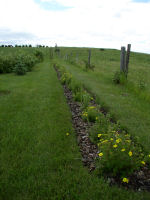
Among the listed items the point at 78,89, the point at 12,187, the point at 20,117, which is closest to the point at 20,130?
the point at 20,117

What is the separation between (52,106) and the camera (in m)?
6.09

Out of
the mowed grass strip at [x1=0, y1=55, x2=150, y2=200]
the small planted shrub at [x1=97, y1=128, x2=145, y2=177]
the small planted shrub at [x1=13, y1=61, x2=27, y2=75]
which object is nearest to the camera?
the mowed grass strip at [x1=0, y1=55, x2=150, y2=200]

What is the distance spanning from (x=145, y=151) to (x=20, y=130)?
111 inches

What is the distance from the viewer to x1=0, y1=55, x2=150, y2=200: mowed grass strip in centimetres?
256

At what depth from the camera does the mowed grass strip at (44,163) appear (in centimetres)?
256

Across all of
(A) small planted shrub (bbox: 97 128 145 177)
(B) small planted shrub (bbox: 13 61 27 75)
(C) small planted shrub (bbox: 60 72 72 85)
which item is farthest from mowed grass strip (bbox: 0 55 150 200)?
(B) small planted shrub (bbox: 13 61 27 75)

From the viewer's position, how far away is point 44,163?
316 cm

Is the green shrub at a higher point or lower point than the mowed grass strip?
higher

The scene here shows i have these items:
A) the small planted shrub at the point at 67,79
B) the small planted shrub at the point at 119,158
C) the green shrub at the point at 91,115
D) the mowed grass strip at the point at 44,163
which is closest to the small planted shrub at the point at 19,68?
the small planted shrub at the point at 67,79

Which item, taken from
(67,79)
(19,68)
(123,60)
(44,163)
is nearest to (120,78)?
(123,60)

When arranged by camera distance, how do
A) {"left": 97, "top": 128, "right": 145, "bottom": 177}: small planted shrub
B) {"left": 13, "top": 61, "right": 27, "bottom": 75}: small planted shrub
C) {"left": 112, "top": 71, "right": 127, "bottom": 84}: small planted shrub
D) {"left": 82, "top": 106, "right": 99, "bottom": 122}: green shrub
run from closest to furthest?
1. {"left": 97, "top": 128, "right": 145, "bottom": 177}: small planted shrub
2. {"left": 82, "top": 106, "right": 99, "bottom": 122}: green shrub
3. {"left": 112, "top": 71, "right": 127, "bottom": 84}: small planted shrub
4. {"left": 13, "top": 61, "right": 27, "bottom": 75}: small planted shrub

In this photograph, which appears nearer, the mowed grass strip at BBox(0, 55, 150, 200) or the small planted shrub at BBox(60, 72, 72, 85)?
the mowed grass strip at BBox(0, 55, 150, 200)

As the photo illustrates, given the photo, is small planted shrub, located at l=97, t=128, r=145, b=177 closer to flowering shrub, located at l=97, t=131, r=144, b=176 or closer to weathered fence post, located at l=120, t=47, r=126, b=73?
flowering shrub, located at l=97, t=131, r=144, b=176

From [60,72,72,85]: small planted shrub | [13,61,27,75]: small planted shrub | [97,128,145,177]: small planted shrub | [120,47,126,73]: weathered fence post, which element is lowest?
[97,128,145,177]: small planted shrub
